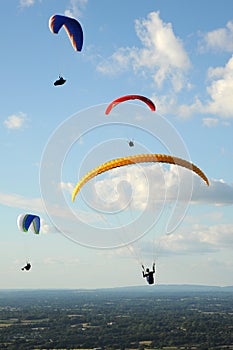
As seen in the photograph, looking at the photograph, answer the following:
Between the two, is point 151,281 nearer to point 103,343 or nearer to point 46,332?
point 103,343

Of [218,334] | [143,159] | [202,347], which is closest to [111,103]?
[143,159]

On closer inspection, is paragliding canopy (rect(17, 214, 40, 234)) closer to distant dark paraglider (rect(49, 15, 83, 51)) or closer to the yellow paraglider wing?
the yellow paraglider wing

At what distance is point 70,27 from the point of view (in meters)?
29.2

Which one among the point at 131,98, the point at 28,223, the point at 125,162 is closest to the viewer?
the point at 125,162

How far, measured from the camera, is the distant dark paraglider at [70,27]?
2889 cm

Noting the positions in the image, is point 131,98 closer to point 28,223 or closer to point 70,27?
point 70,27

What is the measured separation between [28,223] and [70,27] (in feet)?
59.9

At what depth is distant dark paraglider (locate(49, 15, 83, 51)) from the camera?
94.8ft

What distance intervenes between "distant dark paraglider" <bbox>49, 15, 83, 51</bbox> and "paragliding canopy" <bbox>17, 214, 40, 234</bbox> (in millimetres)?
17309

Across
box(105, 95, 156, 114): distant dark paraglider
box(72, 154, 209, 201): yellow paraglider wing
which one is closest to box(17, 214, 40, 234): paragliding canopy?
box(72, 154, 209, 201): yellow paraglider wing

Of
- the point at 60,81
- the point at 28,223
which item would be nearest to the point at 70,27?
the point at 60,81

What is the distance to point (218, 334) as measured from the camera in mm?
145000

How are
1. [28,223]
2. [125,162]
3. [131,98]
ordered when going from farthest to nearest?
[28,223], [131,98], [125,162]

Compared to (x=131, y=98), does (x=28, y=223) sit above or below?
below
